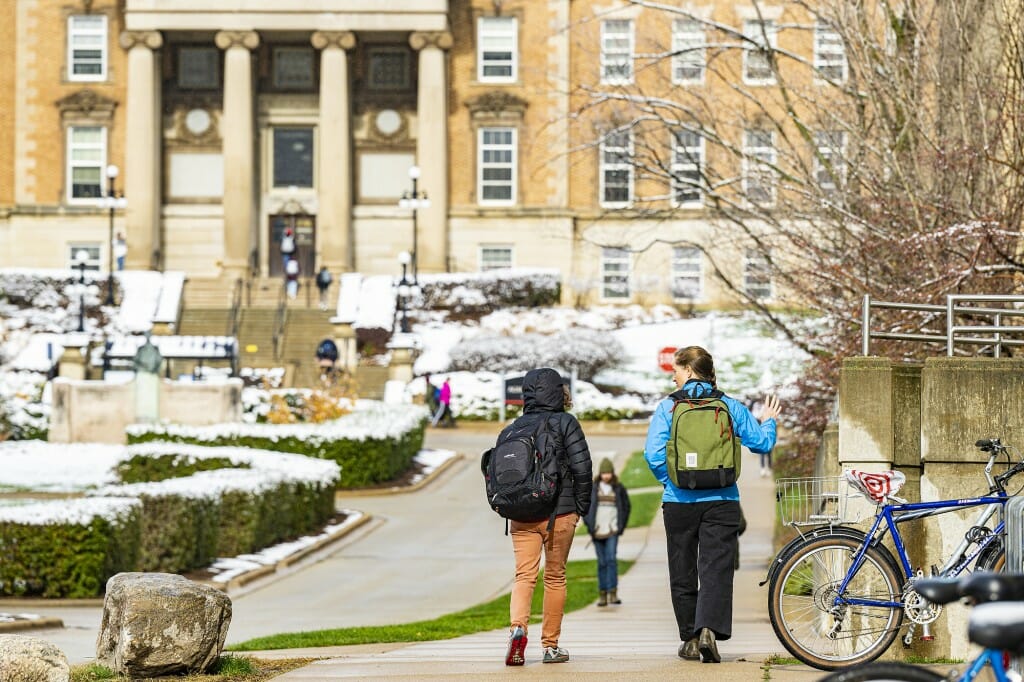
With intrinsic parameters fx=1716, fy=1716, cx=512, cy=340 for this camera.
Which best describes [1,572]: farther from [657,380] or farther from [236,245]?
[236,245]

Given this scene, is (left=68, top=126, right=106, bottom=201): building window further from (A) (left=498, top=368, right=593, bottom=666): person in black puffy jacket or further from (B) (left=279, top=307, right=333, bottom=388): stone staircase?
(A) (left=498, top=368, right=593, bottom=666): person in black puffy jacket

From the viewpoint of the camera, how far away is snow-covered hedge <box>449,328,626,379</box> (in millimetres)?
47594

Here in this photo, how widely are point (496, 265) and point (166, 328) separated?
527 inches

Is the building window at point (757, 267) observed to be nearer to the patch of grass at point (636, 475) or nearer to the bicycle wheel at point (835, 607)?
the patch of grass at point (636, 475)

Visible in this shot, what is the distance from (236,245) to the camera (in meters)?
57.7

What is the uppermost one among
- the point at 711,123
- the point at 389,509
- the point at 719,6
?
the point at 719,6

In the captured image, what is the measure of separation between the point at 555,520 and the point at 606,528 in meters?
7.24

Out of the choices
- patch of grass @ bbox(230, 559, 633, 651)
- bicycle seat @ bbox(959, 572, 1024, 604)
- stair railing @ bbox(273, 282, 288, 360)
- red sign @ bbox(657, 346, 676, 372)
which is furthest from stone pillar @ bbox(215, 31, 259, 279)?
bicycle seat @ bbox(959, 572, 1024, 604)

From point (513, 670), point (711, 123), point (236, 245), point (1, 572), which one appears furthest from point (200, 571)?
point (236, 245)

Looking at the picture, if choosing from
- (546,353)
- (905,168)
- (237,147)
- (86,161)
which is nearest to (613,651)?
(905,168)

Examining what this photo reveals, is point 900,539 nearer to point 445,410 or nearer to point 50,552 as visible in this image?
point 50,552

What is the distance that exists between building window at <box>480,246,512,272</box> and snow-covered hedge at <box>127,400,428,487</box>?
28442 mm

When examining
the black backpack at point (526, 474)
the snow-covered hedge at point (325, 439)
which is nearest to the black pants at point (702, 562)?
the black backpack at point (526, 474)

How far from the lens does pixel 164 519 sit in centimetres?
1928
